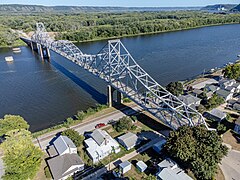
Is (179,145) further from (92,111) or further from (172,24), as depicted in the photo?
(172,24)

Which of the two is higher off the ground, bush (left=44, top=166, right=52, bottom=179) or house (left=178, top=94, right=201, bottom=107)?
house (left=178, top=94, right=201, bottom=107)

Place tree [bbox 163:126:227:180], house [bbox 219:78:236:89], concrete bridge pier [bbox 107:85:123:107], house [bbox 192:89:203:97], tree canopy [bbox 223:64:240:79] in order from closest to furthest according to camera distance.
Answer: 1. tree [bbox 163:126:227:180]
2. concrete bridge pier [bbox 107:85:123:107]
3. house [bbox 192:89:203:97]
4. house [bbox 219:78:236:89]
5. tree canopy [bbox 223:64:240:79]

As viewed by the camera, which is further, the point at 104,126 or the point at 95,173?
the point at 104,126

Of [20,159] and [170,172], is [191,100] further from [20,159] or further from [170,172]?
[20,159]

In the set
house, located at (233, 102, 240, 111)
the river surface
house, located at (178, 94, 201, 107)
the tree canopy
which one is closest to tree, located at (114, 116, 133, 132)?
the river surface

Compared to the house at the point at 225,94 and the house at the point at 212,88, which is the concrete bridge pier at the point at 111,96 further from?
the house at the point at 225,94

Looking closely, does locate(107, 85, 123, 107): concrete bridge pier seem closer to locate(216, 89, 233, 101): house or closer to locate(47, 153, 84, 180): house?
locate(47, 153, 84, 180): house

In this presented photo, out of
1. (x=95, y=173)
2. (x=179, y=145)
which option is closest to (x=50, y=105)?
(x=95, y=173)
